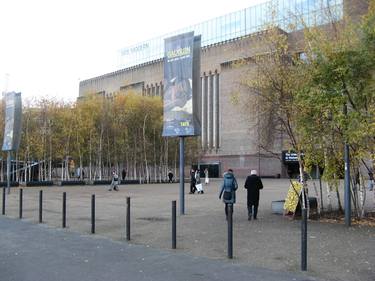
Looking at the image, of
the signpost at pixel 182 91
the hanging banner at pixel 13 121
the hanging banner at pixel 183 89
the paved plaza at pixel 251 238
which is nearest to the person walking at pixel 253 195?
the paved plaza at pixel 251 238

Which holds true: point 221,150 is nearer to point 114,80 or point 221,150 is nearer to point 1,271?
point 114,80

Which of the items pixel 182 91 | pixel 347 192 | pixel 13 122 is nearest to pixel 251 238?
pixel 347 192

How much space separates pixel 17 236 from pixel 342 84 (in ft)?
29.9

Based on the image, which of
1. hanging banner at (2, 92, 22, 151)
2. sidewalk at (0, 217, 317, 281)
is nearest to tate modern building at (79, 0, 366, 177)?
hanging banner at (2, 92, 22, 151)

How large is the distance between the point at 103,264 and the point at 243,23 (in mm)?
78936

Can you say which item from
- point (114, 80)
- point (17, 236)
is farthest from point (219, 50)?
point (17, 236)

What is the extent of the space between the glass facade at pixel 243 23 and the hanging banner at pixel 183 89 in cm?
265

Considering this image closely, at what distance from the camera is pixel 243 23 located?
83438 mm

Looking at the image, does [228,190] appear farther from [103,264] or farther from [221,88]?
[221,88]

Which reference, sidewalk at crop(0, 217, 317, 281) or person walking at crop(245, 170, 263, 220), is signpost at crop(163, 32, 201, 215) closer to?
person walking at crop(245, 170, 263, 220)

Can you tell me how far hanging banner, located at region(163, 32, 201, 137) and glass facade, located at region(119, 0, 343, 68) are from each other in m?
2.65

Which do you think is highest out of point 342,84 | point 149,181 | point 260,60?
point 260,60

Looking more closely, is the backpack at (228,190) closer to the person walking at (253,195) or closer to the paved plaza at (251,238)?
the person walking at (253,195)

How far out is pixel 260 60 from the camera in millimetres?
15375
